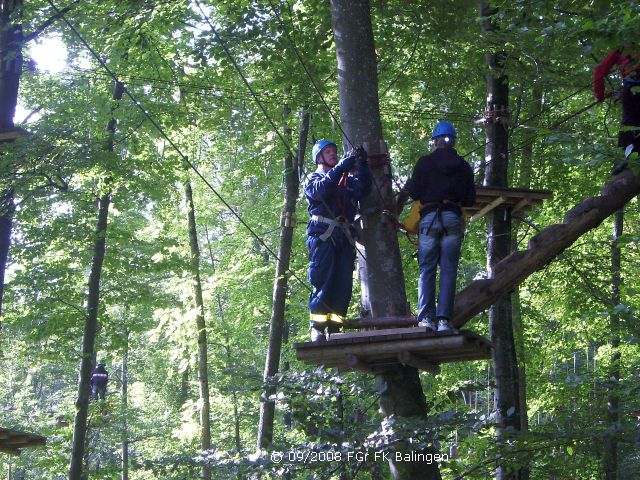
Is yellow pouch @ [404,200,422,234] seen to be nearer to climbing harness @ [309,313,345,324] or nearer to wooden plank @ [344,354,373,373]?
climbing harness @ [309,313,345,324]

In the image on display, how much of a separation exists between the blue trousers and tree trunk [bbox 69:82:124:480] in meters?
9.23

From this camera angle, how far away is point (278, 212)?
22.0m

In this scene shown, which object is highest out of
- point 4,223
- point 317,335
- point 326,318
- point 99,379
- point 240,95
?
point 240,95

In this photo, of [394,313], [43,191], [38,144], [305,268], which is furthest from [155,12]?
[305,268]

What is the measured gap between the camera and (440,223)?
6.41 meters

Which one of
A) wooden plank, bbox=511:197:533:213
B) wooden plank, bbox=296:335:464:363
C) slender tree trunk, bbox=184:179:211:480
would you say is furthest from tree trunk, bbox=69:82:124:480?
wooden plank, bbox=296:335:464:363

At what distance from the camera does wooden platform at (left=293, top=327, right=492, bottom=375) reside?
5.80 meters

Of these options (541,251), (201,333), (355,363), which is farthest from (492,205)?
(201,333)

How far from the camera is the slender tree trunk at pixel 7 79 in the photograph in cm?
1259

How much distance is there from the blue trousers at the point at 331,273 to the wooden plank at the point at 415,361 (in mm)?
898

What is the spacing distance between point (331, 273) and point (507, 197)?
386 centimetres

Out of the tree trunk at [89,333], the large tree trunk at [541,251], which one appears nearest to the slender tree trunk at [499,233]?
the large tree trunk at [541,251]

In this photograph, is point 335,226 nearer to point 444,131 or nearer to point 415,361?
point 444,131

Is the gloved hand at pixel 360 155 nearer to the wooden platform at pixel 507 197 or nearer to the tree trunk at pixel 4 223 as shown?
the wooden platform at pixel 507 197
